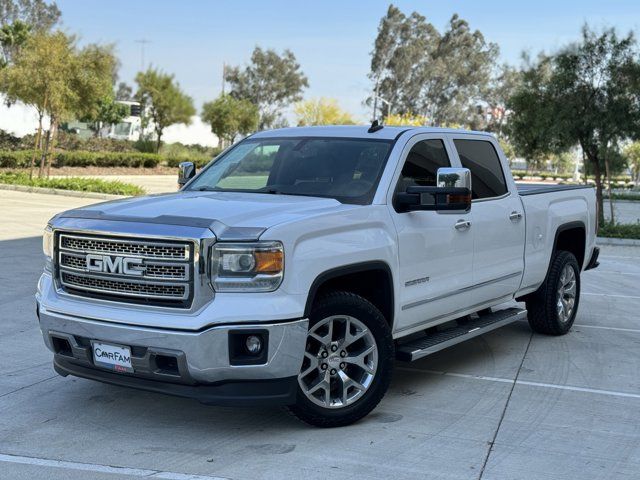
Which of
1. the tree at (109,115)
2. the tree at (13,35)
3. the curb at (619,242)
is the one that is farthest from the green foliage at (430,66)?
the curb at (619,242)

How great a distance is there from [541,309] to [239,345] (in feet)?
14.5

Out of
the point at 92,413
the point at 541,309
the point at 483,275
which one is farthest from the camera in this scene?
the point at 541,309

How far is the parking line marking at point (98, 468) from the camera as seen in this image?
464 centimetres

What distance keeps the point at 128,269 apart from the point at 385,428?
1882 mm

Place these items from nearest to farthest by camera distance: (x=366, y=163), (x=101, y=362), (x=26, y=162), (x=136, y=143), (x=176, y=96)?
(x=101, y=362) < (x=366, y=163) < (x=26, y=162) < (x=136, y=143) < (x=176, y=96)

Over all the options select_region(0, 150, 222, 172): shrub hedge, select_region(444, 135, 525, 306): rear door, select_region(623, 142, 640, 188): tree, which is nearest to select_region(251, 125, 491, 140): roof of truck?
select_region(444, 135, 525, 306): rear door

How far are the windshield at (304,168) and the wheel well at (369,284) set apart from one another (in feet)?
1.63

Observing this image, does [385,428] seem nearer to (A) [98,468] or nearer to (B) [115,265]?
(A) [98,468]

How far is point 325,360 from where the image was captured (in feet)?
17.9

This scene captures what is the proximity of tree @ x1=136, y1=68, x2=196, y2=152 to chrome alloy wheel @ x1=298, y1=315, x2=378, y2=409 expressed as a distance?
56.2 metres

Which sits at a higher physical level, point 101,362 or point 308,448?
point 101,362

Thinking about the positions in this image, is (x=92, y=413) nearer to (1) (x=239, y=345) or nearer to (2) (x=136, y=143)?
(1) (x=239, y=345)

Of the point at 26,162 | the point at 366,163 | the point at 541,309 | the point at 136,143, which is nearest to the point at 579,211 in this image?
the point at 541,309

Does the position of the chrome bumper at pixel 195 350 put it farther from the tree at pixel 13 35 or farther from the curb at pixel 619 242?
the tree at pixel 13 35
